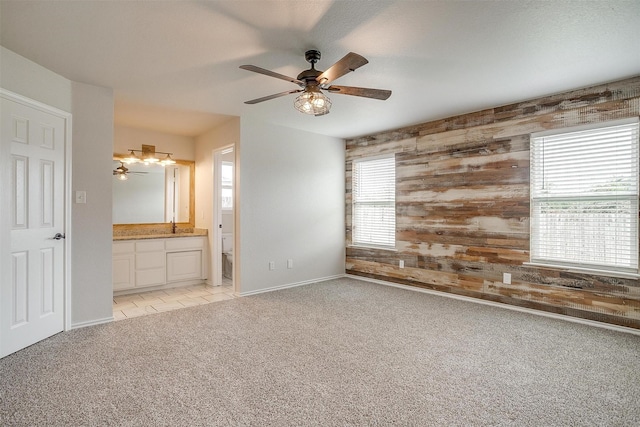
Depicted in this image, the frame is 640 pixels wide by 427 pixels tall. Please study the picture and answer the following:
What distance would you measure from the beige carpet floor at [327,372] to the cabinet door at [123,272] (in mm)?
1193

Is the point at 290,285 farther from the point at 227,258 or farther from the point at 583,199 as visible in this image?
the point at 583,199

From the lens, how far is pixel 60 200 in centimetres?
309

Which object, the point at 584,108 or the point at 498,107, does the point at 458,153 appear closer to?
the point at 498,107

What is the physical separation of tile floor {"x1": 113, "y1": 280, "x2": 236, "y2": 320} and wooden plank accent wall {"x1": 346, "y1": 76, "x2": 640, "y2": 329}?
250 cm

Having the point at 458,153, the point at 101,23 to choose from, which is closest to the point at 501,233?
the point at 458,153

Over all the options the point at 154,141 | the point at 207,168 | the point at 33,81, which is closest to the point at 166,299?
the point at 207,168

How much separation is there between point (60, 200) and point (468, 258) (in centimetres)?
463

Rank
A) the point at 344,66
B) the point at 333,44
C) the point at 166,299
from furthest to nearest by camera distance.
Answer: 1. the point at 166,299
2. the point at 333,44
3. the point at 344,66

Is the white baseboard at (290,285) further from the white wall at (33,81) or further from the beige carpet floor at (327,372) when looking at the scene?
the white wall at (33,81)

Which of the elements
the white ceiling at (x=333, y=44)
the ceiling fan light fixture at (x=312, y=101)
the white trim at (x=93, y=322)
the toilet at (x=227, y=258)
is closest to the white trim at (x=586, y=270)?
the white ceiling at (x=333, y=44)

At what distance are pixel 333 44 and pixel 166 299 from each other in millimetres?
3742

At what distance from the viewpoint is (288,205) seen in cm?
496

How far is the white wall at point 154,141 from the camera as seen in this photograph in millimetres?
4891

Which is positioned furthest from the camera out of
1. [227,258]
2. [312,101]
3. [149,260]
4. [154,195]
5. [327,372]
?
[227,258]
